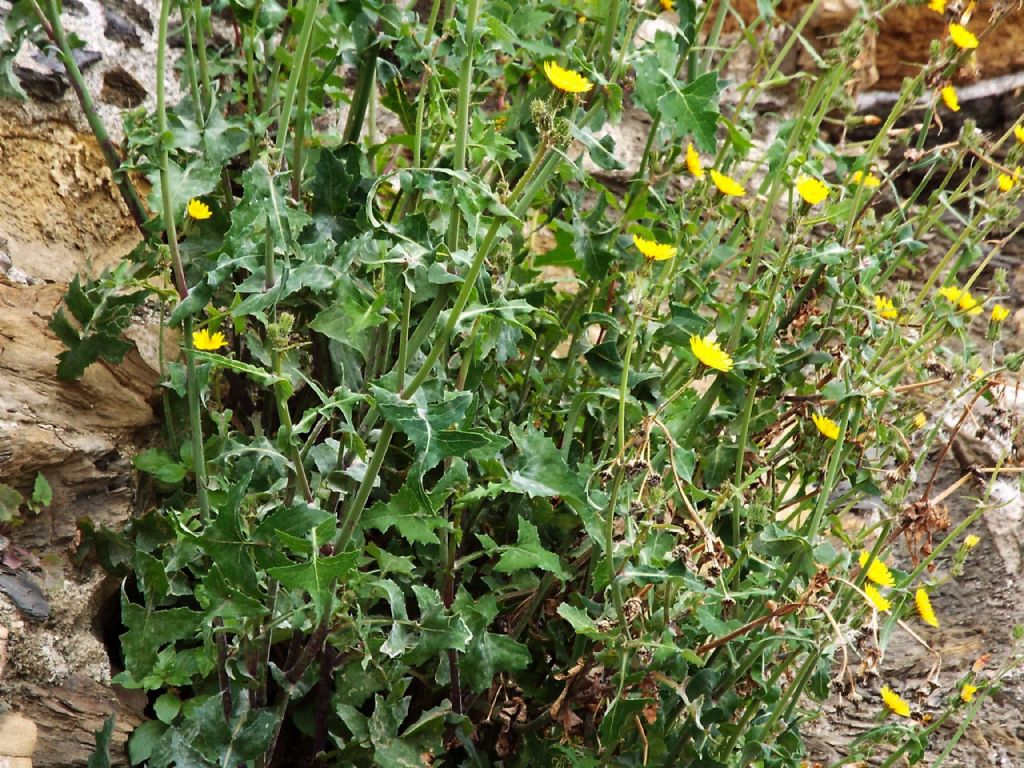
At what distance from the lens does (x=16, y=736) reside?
1773 mm

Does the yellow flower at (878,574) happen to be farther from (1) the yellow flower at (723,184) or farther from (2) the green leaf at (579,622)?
(1) the yellow flower at (723,184)

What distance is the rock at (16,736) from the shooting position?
1735 millimetres

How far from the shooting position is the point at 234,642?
1.91m

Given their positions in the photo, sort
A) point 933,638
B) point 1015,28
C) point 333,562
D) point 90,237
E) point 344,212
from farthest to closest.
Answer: point 1015,28
point 933,638
point 90,237
point 344,212
point 333,562

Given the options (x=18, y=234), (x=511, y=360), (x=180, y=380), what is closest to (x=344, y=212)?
(x=180, y=380)

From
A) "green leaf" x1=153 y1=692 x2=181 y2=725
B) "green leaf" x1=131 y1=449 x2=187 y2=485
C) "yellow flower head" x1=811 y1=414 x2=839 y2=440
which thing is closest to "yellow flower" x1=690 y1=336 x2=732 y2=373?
"yellow flower head" x1=811 y1=414 x2=839 y2=440

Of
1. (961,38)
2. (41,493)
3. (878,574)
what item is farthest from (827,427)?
(41,493)

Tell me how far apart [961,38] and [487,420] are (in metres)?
1.22

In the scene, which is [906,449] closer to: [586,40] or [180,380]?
[586,40]

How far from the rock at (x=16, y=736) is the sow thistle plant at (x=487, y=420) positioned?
21 cm

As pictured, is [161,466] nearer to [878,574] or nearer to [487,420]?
[487,420]

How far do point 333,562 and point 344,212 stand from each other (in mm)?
799

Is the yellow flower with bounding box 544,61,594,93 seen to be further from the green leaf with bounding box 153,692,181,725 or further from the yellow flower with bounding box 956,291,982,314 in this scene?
the green leaf with bounding box 153,692,181,725

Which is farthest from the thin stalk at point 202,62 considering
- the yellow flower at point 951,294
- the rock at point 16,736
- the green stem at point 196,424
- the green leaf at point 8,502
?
the yellow flower at point 951,294
